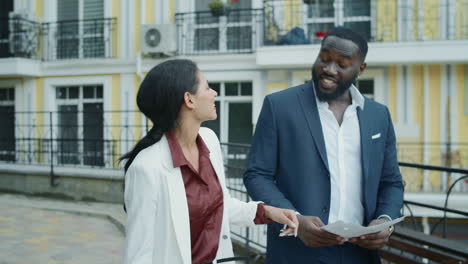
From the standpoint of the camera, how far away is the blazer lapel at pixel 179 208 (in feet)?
6.24

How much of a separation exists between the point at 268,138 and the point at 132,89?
9.69 metres

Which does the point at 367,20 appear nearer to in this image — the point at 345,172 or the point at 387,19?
the point at 387,19

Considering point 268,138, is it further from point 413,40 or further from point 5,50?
point 5,50

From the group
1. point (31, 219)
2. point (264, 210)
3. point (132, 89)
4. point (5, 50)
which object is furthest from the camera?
point (5, 50)

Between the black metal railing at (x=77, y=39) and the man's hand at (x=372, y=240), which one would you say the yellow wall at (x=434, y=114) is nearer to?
the black metal railing at (x=77, y=39)

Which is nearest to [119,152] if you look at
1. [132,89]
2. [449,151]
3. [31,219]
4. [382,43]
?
[132,89]

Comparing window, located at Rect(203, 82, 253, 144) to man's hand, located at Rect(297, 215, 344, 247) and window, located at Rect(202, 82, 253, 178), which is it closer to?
window, located at Rect(202, 82, 253, 178)

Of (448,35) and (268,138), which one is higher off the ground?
(448,35)

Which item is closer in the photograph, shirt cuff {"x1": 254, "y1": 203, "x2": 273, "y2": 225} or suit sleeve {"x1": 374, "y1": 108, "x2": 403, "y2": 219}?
shirt cuff {"x1": 254, "y1": 203, "x2": 273, "y2": 225}

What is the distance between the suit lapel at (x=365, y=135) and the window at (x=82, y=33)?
1072cm

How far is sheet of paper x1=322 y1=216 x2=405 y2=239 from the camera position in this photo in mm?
1972

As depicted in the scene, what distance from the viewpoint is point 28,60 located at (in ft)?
39.0

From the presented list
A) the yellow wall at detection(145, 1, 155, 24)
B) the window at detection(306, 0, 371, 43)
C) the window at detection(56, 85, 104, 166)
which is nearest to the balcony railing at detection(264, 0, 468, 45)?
the window at detection(306, 0, 371, 43)

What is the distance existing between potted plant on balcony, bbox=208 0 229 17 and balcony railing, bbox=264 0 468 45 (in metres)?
0.97
